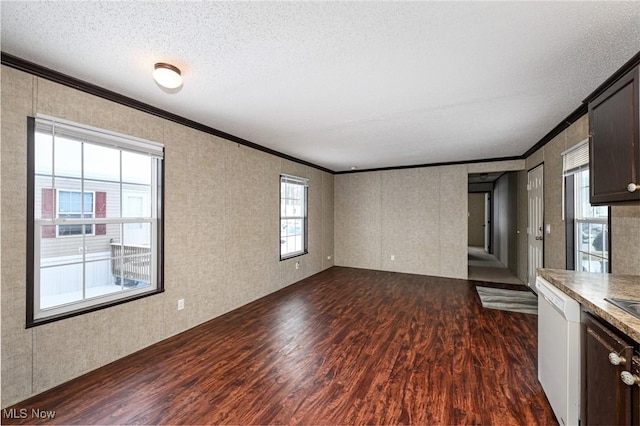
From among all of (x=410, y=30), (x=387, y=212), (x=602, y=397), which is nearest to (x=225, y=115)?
(x=410, y=30)

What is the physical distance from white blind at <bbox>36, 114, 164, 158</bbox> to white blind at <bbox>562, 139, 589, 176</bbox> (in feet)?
14.5

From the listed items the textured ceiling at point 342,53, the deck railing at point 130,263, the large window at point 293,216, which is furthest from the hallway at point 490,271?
the deck railing at point 130,263

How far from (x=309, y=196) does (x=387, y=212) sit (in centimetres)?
190

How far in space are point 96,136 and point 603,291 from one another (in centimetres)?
383

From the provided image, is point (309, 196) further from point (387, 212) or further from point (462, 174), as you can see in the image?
point (462, 174)

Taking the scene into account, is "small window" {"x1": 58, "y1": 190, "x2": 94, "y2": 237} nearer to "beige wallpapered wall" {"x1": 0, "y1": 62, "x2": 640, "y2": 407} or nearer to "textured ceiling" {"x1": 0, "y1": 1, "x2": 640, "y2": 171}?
"beige wallpapered wall" {"x1": 0, "y1": 62, "x2": 640, "y2": 407}

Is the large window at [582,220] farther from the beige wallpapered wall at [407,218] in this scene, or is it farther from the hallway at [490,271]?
the hallway at [490,271]

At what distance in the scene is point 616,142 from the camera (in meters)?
1.62

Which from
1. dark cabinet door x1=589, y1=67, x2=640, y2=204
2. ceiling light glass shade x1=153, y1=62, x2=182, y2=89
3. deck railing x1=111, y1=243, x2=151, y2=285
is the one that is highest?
ceiling light glass shade x1=153, y1=62, x2=182, y2=89

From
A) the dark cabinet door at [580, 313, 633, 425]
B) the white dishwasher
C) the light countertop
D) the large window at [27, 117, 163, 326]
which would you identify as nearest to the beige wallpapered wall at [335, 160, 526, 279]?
the light countertop

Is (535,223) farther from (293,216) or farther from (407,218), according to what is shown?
(293,216)

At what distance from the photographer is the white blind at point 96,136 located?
81.8 inches

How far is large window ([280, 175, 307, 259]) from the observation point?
5.05m

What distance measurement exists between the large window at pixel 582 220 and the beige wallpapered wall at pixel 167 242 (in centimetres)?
404
